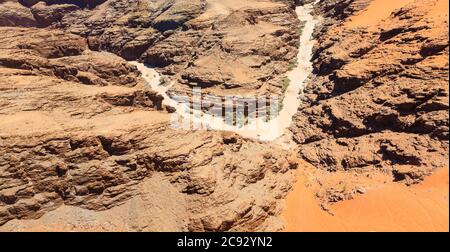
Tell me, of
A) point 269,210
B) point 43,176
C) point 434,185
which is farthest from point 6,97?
point 434,185

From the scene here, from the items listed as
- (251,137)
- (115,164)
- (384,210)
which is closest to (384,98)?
(384,210)

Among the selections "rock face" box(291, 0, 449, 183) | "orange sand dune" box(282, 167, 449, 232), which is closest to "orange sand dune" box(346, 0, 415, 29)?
"rock face" box(291, 0, 449, 183)

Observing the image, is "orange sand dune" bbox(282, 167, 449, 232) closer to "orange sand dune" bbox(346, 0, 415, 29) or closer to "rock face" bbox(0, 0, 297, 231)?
"rock face" bbox(0, 0, 297, 231)

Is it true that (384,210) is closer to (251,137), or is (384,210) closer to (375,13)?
(251,137)

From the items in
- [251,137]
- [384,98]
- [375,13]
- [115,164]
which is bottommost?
[251,137]

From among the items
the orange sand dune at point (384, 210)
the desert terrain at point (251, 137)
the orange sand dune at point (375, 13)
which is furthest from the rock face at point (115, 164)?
the orange sand dune at point (375, 13)

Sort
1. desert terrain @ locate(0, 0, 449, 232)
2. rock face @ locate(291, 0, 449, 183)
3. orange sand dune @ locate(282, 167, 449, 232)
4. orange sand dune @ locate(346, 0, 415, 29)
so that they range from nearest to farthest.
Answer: orange sand dune @ locate(282, 167, 449, 232), desert terrain @ locate(0, 0, 449, 232), rock face @ locate(291, 0, 449, 183), orange sand dune @ locate(346, 0, 415, 29)
